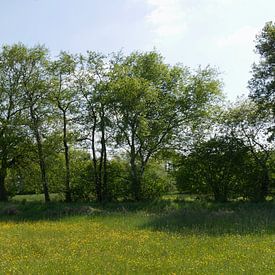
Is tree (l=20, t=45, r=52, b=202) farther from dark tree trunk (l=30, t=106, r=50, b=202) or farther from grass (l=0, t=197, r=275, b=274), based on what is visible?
grass (l=0, t=197, r=275, b=274)

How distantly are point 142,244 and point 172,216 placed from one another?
26.0ft

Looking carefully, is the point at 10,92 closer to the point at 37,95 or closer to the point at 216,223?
the point at 37,95

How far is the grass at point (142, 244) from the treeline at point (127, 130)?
954cm

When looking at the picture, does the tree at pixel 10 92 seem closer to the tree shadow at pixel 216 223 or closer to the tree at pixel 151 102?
the tree at pixel 151 102

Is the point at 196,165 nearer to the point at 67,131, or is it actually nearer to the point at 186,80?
the point at 186,80

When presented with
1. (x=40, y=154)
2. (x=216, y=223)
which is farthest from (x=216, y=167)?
(x=216, y=223)

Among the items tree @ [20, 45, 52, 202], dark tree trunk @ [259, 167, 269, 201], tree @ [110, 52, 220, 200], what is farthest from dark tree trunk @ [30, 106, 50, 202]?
dark tree trunk @ [259, 167, 269, 201]

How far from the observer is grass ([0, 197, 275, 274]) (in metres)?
12.0

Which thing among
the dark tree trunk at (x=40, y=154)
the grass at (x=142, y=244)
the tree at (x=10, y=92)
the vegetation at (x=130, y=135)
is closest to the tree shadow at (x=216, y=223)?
the grass at (x=142, y=244)

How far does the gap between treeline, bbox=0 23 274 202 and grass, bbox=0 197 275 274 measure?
9.54m

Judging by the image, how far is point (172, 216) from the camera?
23.7 meters

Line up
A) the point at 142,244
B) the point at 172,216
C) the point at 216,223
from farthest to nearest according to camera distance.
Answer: the point at 172,216 < the point at 216,223 < the point at 142,244

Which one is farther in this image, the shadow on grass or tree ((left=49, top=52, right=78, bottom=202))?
tree ((left=49, top=52, right=78, bottom=202))

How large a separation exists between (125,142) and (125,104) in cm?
353
